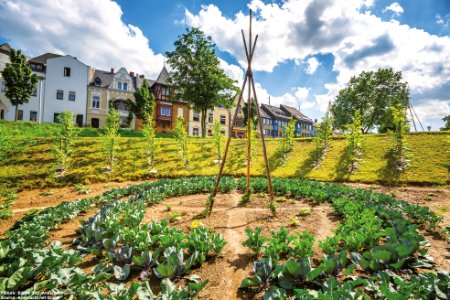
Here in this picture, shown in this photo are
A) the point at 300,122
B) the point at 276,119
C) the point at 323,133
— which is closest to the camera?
the point at 323,133

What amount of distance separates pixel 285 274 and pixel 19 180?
1664 centimetres

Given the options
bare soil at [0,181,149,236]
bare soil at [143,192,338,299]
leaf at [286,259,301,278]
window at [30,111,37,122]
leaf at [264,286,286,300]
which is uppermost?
window at [30,111,37,122]

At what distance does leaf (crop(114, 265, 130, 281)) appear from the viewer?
371cm

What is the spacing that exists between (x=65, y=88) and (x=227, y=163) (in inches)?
1503

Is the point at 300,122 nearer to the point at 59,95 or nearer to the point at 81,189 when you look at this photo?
the point at 59,95

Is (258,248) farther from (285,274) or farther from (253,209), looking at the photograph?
(253,209)

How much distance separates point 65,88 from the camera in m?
40.9

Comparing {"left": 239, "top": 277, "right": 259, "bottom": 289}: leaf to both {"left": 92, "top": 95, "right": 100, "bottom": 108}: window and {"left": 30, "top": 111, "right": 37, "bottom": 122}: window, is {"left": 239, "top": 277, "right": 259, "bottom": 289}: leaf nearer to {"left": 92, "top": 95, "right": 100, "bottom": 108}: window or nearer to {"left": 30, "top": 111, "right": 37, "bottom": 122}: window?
{"left": 92, "top": 95, "right": 100, "bottom": 108}: window

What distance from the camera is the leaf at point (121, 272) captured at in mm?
3706

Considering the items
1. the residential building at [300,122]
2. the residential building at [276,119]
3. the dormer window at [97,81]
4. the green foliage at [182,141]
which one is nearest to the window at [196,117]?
the dormer window at [97,81]

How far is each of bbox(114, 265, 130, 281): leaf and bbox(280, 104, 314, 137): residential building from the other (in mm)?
84273

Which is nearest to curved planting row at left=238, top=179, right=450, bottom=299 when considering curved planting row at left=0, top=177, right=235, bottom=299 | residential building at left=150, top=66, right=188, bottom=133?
curved planting row at left=0, top=177, right=235, bottom=299

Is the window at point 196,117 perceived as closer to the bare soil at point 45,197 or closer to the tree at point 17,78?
the tree at point 17,78

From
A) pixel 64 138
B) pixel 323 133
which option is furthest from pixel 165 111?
pixel 323 133
